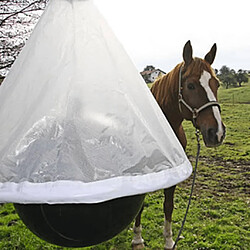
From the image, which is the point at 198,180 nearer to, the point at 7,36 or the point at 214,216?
the point at 214,216

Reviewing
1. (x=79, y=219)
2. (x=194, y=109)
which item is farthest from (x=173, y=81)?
(x=79, y=219)

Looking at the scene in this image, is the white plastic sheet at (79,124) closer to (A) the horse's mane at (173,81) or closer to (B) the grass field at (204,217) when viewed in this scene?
(A) the horse's mane at (173,81)

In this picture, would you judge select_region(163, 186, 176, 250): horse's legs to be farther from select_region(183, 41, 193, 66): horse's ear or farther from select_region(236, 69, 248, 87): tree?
select_region(236, 69, 248, 87): tree

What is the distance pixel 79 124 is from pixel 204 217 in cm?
347

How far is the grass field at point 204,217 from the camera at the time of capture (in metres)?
3.26

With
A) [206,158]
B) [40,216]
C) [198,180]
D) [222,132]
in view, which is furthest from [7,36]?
[206,158]

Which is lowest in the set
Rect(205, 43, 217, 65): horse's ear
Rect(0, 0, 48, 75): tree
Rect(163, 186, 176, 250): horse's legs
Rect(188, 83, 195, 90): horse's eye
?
Rect(163, 186, 176, 250): horse's legs

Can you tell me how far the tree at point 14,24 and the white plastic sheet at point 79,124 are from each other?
2488mm

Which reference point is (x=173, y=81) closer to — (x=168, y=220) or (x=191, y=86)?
(x=191, y=86)

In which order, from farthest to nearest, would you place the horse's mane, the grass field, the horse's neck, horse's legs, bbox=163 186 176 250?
the grass field → horse's legs, bbox=163 186 176 250 → the horse's neck → the horse's mane

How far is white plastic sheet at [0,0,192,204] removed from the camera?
0.99 m

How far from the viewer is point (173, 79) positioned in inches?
99.3

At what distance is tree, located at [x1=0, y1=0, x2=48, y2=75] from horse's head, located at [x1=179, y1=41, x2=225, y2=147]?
85.0 inches

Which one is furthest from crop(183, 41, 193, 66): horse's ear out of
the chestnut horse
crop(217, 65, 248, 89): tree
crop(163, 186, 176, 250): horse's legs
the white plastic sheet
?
crop(217, 65, 248, 89): tree
